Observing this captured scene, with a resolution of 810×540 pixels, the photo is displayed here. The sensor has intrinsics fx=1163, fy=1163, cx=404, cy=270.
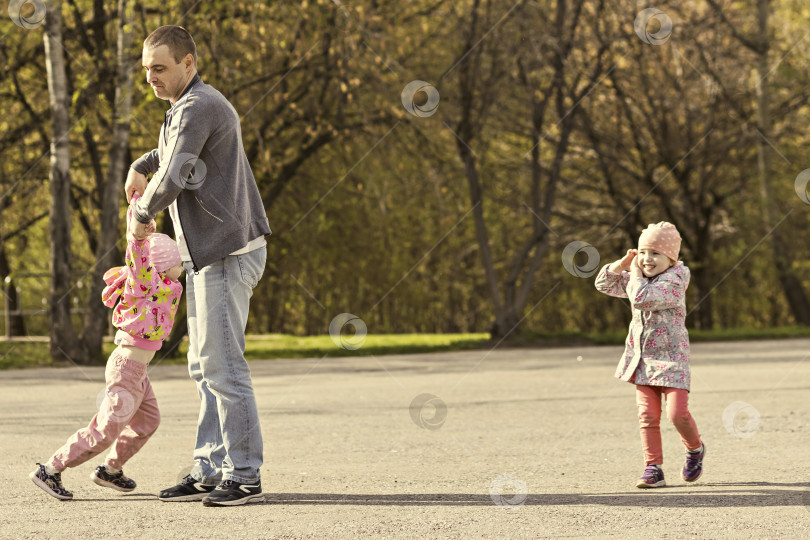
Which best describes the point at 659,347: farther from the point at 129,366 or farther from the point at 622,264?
the point at 129,366

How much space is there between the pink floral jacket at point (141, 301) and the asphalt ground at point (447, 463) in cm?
73

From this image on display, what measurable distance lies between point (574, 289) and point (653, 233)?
19264mm

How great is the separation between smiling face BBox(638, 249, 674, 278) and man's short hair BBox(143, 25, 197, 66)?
2402mm

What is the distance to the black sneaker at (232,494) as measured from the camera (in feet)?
16.1

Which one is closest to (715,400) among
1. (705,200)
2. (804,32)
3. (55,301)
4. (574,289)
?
(55,301)

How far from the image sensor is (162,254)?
5.26 meters

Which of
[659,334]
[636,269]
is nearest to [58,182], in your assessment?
[636,269]

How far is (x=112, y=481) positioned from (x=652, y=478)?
2479mm

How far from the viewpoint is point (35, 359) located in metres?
14.5

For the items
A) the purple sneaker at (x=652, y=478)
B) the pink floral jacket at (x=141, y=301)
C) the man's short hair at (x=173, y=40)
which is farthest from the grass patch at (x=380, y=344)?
the purple sneaker at (x=652, y=478)

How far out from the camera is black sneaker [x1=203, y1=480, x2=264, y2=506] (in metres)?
4.91

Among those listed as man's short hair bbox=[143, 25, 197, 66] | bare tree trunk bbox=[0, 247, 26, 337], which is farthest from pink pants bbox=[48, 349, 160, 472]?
bare tree trunk bbox=[0, 247, 26, 337]

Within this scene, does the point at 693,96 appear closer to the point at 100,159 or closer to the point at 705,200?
the point at 705,200

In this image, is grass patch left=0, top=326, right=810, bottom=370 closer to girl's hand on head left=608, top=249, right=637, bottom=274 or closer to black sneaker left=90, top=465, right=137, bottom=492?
black sneaker left=90, top=465, right=137, bottom=492
